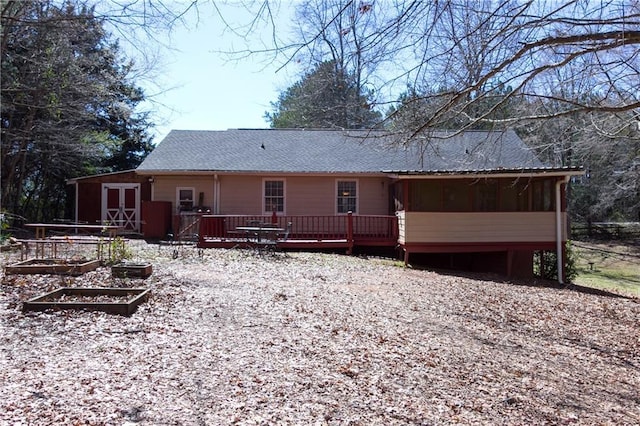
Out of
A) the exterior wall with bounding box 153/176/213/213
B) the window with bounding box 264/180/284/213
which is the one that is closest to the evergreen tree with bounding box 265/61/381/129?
the window with bounding box 264/180/284/213

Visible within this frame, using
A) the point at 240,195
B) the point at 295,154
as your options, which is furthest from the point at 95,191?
the point at 295,154

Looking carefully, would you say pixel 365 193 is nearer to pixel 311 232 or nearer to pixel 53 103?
pixel 311 232

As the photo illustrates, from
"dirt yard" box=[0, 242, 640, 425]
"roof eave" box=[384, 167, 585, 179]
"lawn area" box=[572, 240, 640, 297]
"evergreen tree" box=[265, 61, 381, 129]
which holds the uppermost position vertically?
"evergreen tree" box=[265, 61, 381, 129]

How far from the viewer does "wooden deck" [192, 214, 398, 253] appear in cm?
1479

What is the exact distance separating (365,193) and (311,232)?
2452 mm

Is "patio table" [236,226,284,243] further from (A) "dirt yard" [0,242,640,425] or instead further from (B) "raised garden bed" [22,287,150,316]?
(B) "raised garden bed" [22,287,150,316]

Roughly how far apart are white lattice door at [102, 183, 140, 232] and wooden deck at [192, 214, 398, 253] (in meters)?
5.02

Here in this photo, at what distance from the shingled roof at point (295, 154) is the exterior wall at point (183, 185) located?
1.65 ft

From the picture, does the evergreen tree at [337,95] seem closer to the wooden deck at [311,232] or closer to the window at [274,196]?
the wooden deck at [311,232]

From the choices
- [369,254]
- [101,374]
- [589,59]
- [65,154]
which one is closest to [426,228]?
[369,254]

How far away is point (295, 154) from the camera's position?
61.2 feet

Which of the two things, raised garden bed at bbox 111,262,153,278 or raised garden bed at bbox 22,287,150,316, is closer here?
raised garden bed at bbox 22,287,150,316

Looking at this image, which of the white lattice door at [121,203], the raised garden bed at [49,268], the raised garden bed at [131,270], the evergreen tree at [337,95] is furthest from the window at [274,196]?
the raised garden bed at [49,268]

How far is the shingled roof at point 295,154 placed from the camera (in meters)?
17.2
